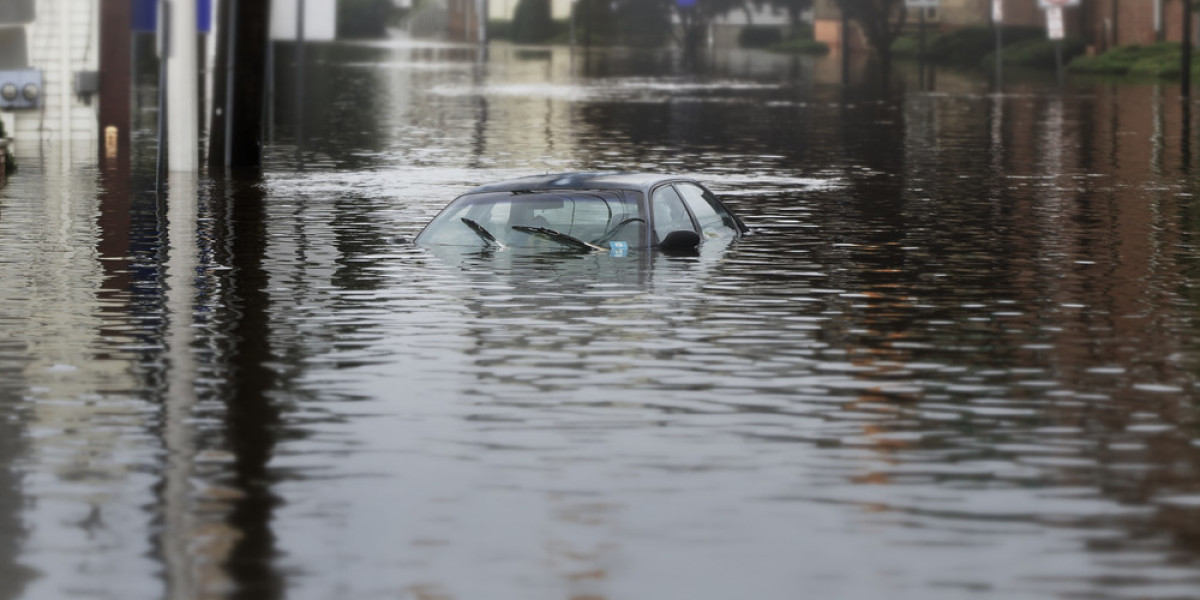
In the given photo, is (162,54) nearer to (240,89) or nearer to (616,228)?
(240,89)

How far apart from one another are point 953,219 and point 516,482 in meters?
16.1

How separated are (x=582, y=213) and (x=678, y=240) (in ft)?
2.80

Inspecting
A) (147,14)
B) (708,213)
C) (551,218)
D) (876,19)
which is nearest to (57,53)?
(147,14)

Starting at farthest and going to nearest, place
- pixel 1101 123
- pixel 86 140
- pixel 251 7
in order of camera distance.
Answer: pixel 1101 123
pixel 86 140
pixel 251 7

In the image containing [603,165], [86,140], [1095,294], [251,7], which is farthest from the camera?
[86,140]

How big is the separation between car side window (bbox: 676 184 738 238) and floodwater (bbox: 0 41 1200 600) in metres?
0.49

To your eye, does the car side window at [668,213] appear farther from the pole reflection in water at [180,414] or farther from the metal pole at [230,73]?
the metal pole at [230,73]

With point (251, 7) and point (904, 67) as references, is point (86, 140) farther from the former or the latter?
point (904, 67)

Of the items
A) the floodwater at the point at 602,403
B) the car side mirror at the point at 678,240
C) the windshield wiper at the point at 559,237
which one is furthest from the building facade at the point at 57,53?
the car side mirror at the point at 678,240

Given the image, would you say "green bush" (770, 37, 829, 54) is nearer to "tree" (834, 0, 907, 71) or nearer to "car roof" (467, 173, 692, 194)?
"tree" (834, 0, 907, 71)

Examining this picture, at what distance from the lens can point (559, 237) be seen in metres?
20.3

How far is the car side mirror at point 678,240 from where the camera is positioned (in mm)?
20250

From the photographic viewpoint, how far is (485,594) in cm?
777

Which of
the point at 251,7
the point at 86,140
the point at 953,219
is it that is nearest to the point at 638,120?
the point at 86,140
